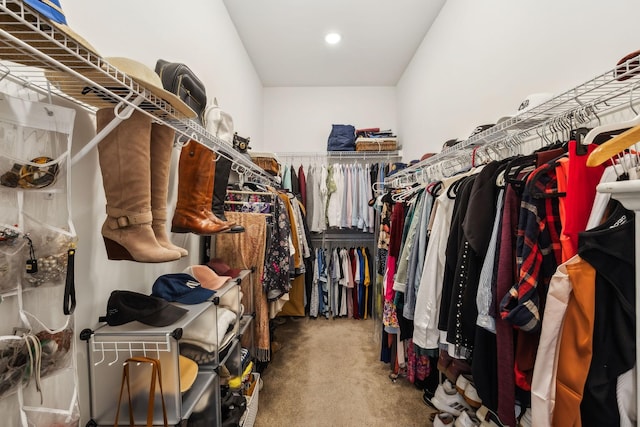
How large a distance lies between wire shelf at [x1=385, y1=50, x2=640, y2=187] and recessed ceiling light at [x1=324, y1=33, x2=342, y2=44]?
170 cm

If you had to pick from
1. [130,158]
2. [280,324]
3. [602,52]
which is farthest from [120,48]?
[280,324]

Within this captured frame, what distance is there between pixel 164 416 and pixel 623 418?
45.8 inches

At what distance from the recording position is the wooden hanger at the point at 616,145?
0.43 meters

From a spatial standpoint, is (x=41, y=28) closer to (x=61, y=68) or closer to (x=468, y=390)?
(x=61, y=68)

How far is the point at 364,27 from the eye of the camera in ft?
8.26

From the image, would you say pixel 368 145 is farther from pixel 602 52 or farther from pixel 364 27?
pixel 602 52

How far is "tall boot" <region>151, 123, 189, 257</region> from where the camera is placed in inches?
36.1

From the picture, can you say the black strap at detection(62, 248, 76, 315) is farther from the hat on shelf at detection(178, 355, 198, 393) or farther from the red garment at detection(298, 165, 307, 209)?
the red garment at detection(298, 165, 307, 209)

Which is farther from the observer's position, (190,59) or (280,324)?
(280,324)

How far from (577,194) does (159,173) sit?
121cm

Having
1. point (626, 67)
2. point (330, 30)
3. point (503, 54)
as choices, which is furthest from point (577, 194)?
point (330, 30)

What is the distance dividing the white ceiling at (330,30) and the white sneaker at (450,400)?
2.76 m

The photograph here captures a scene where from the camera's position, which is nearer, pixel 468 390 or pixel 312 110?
pixel 468 390

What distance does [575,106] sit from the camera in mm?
958
